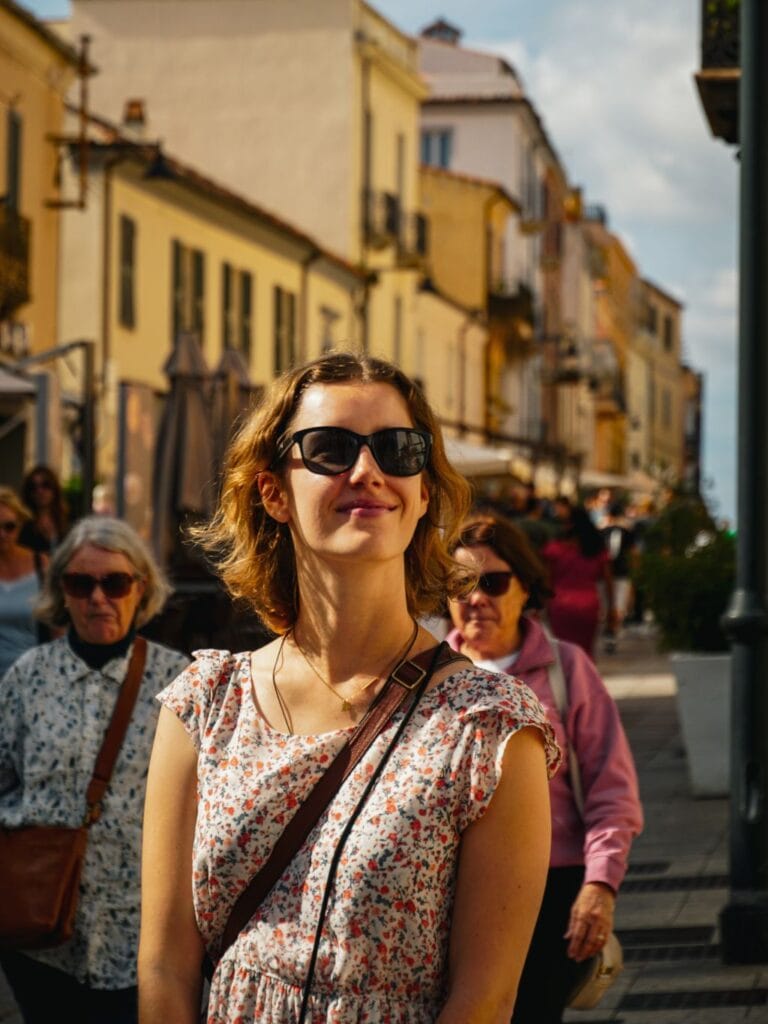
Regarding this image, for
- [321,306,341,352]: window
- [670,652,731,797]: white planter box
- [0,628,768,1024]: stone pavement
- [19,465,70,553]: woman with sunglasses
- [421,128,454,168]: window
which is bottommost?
[0,628,768,1024]: stone pavement

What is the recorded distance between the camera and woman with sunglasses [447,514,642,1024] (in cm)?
503

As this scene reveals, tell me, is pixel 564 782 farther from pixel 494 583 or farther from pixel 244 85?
pixel 244 85

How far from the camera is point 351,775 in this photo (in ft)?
9.82

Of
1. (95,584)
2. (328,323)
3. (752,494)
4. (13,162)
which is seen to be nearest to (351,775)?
(95,584)

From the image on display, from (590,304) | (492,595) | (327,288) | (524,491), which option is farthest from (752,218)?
(590,304)

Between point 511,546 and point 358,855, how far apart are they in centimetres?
301

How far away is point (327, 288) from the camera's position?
142ft

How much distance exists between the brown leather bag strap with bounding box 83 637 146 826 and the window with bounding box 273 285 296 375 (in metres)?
34.0

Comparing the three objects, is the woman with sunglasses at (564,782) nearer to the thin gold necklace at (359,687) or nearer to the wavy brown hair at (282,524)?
the wavy brown hair at (282,524)

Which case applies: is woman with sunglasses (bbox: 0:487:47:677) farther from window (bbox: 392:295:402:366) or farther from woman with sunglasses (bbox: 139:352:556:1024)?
window (bbox: 392:295:402:366)

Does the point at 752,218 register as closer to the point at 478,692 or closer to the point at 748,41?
the point at 748,41

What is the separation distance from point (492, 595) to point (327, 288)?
38.0 meters

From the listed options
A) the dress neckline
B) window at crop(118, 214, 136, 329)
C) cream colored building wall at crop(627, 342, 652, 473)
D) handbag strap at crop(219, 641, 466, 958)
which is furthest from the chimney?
cream colored building wall at crop(627, 342, 652, 473)

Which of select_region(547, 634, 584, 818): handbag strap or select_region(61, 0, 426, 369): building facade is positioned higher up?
select_region(61, 0, 426, 369): building facade
